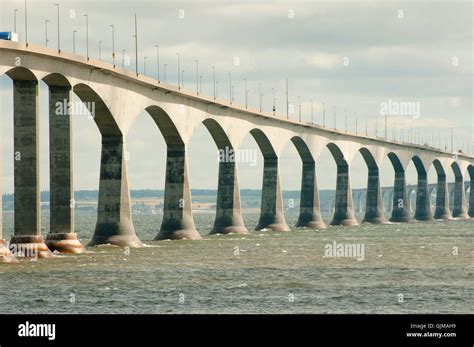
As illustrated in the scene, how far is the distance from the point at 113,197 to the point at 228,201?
3107 cm

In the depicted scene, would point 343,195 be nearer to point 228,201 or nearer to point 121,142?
point 228,201

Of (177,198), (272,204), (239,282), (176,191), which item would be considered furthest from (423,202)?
Result: (239,282)

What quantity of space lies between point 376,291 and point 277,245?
4219 cm

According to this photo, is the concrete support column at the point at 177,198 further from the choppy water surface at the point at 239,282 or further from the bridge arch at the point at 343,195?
the bridge arch at the point at 343,195

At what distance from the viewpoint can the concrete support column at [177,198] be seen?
9625 cm

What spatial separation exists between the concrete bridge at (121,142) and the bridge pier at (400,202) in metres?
32.3

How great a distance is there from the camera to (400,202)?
180m

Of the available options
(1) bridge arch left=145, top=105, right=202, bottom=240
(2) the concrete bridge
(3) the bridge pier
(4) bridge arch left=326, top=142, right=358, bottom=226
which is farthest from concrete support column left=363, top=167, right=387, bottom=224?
(1) bridge arch left=145, top=105, right=202, bottom=240

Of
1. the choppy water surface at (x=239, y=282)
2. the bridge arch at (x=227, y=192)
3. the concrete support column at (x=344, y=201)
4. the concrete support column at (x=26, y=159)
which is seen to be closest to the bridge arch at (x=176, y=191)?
the choppy water surface at (x=239, y=282)

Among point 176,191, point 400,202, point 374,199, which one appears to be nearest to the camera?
point 176,191

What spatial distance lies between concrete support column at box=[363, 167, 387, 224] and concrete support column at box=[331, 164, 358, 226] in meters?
Answer: 14.3

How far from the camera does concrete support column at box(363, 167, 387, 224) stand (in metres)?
169
